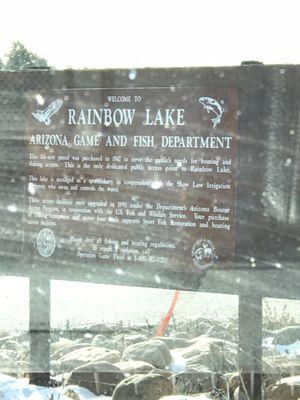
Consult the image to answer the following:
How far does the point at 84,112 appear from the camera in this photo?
174 inches

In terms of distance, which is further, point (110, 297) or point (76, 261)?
point (110, 297)

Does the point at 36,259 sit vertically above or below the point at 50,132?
below

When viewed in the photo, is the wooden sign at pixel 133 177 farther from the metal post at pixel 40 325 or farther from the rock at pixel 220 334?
the rock at pixel 220 334

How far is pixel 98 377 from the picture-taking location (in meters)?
4.40

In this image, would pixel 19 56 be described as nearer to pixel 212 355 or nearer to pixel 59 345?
pixel 59 345

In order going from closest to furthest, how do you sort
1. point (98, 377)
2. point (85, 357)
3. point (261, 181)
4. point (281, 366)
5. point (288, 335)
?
1. point (261, 181)
2. point (98, 377)
3. point (85, 357)
4. point (281, 366)
5. point (288, 335)

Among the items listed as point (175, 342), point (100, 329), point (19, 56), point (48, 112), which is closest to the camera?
point (48, 112)

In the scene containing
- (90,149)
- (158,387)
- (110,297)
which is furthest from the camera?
(110,297)

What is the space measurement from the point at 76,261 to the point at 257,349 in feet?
4.18

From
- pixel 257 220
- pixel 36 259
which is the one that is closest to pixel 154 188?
pixel 257 220

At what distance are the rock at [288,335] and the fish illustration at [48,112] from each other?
9.20 feet

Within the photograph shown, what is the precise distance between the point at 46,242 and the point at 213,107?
1420mm

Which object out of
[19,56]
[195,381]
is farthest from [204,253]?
[19,56]

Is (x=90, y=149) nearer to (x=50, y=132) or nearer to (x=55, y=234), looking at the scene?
(x=50, y=132)
